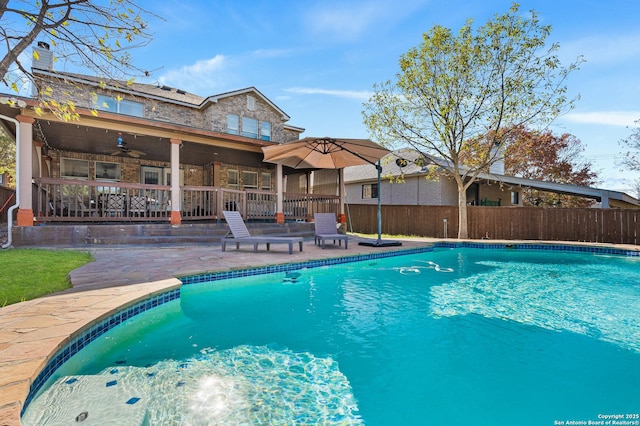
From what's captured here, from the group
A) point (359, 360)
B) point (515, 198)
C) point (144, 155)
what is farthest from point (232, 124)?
point (515, 198)

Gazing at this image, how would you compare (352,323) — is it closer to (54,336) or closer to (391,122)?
(54,336)

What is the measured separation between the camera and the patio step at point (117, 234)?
25.2 ft

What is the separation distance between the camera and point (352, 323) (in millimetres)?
3969

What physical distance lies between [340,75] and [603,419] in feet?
45.8

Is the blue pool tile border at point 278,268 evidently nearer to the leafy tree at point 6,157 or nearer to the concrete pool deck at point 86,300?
the concrete pool deck at point 86,300

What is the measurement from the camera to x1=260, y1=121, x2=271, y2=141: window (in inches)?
635

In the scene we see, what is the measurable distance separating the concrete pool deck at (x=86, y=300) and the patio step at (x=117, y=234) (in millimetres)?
1037

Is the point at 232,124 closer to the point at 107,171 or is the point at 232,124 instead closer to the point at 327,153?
the point at 107,171

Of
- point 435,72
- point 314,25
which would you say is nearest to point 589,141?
point 435,72

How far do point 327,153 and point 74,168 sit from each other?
404 inches

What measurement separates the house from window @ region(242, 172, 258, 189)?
0.16ft

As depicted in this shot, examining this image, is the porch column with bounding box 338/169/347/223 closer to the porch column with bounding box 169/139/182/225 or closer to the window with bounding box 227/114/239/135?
the window with bounding box 227/114/239/135

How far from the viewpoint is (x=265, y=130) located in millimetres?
16281

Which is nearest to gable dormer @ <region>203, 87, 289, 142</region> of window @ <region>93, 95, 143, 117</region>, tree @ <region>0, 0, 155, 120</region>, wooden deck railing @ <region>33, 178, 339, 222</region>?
window @ <region>93, 95, 143, 117</region>
